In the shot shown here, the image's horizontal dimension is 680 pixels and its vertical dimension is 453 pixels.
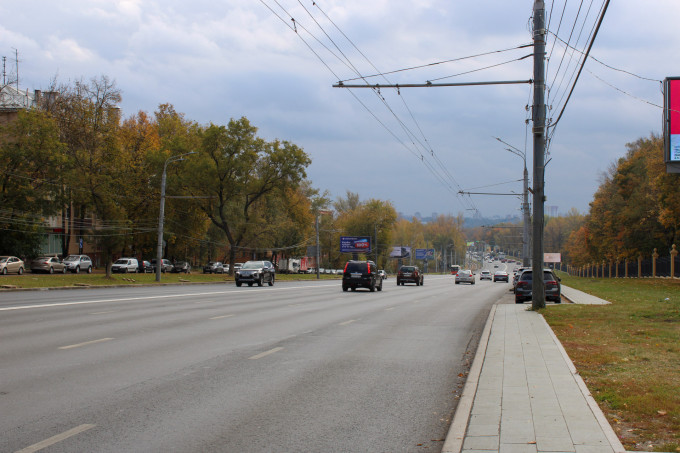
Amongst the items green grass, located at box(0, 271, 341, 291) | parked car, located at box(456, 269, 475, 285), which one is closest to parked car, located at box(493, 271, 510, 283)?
parked car, located at box(456, 269, 475, 285)

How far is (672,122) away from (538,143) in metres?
8.77

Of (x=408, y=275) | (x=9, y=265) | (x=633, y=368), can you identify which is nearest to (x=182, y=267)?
(x=9, y=265)

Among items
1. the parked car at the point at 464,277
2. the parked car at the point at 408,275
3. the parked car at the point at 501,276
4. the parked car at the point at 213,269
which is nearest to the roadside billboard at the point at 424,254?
the parked car at the point at 213,269

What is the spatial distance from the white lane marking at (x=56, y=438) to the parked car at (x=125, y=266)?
5952 cm

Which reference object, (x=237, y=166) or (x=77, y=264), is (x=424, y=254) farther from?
(x=77, y=264)

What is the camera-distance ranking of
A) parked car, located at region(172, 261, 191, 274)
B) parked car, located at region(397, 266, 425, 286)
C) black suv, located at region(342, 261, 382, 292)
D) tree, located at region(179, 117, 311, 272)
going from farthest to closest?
1. parked car, located at region(172, 261, 191, 274)
2. tree, located at region(179, 117, 311, 272)
3. parked car, located at region(397, 266, 425, 286)
4. black suv, located at region(342, 261, 382, 292)

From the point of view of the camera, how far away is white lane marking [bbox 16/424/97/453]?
5254 mm

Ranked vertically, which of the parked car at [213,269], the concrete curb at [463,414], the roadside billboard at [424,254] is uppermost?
the roadside billboard at [424,254]

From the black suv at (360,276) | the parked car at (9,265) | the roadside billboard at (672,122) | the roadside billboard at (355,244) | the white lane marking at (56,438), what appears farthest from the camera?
the roadside billboard at (355,244)

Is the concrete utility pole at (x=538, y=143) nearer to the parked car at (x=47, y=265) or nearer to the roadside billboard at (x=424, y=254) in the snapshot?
the parked car at (x=47, y=265)

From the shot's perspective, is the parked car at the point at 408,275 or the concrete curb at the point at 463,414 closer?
the concrete curb at the point at 463,414

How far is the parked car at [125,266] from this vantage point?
62406mm

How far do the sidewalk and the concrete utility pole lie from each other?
9.82 meters

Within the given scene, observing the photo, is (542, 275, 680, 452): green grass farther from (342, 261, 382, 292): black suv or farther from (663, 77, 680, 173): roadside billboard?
(342, 261, 382, 292): black suv
